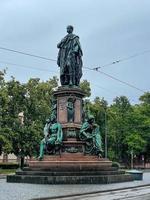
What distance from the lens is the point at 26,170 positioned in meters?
27.3

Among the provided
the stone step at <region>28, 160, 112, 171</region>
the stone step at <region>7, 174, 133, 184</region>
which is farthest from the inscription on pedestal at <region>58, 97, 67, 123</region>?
the stone step at <region>7, 174, 133, 184</region>

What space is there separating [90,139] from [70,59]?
5.72 meters

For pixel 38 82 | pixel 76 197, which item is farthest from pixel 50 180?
pixel 38 82

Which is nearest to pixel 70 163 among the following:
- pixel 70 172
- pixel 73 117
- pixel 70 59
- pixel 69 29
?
pixel 70 172

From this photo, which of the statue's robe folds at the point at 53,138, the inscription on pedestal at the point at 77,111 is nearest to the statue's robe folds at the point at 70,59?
the inscription on pedestal at the point at 77,111

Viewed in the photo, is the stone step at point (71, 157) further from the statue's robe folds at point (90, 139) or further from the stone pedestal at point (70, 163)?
the statue's robe folds at point (90, 139)

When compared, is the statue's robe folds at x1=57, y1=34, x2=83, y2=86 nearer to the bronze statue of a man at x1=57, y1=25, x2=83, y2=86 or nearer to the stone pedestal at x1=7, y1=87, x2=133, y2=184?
the bronze statue of a man at x1=57, y1=25, x2=83, y2=86

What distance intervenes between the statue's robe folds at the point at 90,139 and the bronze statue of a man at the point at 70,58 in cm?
334

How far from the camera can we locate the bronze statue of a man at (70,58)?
31470mm

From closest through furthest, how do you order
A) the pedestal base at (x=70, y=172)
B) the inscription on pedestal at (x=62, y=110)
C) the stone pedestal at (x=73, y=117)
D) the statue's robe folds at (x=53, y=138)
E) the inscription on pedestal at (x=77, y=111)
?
the pedestal base at (x=70, y=172), the statue's robe folds at (x=53, y=138), the stone pedestal at (x=73, y=117), the inscription on pedestal at (x=62, y=110), the inscription on pedestal at (x=77, y=111)

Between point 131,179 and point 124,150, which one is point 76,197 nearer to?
point 131,179

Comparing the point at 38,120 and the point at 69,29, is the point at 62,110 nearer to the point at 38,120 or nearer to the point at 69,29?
the point at 69,29

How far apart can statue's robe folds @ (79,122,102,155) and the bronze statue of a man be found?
11.0 ft

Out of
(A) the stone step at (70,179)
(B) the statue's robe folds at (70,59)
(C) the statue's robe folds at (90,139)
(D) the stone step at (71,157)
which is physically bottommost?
(A) the stone step at (70,179)
